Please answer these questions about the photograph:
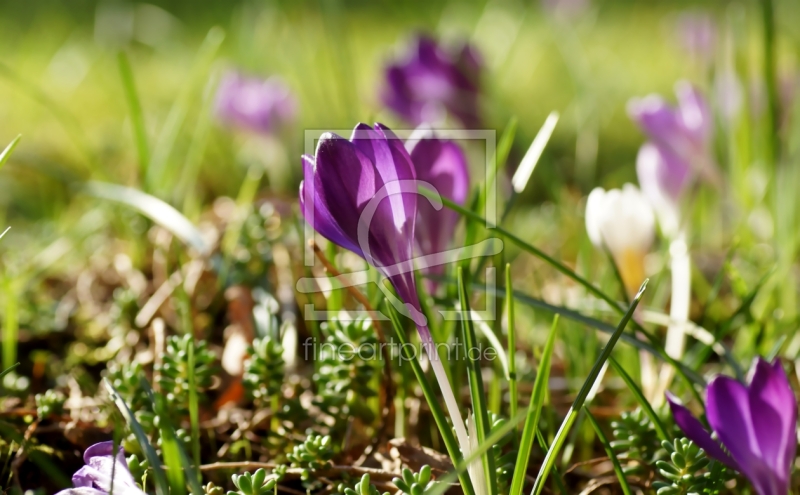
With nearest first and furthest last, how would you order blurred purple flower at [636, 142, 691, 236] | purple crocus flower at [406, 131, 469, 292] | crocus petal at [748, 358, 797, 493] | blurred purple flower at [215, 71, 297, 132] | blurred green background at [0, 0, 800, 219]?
crocus petal at [748, 358, 797, 493]
purple crocus flower at [406, 131, 469, 292]
blurred purple flower at [636, 142, 691, 236]
blurred green background at [0, 0, 800, 219]
blurred purple flower at [215, 71, 297, 132]

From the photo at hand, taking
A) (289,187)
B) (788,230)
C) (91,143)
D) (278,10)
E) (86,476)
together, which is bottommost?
(86,476)

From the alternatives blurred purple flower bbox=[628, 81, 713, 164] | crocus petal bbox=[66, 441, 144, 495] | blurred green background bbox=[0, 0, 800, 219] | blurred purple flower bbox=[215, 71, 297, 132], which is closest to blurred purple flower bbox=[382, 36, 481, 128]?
blurred green background bbox=[0, 0, 800, 219]

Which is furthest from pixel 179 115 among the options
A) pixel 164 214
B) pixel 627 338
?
pixel 627 338

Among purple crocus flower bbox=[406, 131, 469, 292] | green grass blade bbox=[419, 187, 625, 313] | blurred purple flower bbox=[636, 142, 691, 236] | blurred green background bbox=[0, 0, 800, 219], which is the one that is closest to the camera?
green grass blade bbox=[419, 187, 625, 313]

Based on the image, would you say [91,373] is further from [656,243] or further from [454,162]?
[656,243]

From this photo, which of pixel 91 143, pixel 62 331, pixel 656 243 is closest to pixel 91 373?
pixel 62 331

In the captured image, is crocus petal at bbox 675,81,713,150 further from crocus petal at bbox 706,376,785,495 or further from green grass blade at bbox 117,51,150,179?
green grass blade at bbox 117,51,150,179
